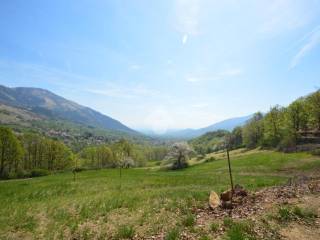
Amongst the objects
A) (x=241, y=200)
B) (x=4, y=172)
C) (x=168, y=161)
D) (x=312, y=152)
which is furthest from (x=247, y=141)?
(x=241, y=200)

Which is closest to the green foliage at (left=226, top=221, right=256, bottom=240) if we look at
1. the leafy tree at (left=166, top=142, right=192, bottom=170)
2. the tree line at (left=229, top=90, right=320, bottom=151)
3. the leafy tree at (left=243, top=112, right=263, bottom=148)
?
the tree line at (left=229, top=90, right=320, bottom=151)

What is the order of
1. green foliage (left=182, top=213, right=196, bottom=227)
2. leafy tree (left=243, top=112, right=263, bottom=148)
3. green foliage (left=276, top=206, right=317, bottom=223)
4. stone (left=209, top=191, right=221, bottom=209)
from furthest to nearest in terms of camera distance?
leafy tree (left=243, top=112, right=263, bottom=148) < stone (left=209, top=191, right=221, bottom=209) < green foliage (left=182, top=213, right=196, bottom=227) < green foliage (left=276, top=206, right=317, bottom=223)


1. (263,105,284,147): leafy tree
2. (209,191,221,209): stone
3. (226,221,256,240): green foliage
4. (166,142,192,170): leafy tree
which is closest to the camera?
(226,221,256,240): green foliage

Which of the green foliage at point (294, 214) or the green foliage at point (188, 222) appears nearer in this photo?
the green foliage at point (294, 214)

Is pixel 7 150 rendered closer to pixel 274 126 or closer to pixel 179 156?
pixel 179 156

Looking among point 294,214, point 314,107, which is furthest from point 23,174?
point 314,107

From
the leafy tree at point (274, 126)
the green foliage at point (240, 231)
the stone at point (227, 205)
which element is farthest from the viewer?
the leafy tree at point (274, 126)

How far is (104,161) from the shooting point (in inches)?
4646

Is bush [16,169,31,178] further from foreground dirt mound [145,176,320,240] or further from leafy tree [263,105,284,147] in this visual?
leafy tree [263,105,284,147]

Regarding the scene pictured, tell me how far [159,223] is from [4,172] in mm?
77757

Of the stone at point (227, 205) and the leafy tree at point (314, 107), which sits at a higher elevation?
the leafy tree at point (314, 107)

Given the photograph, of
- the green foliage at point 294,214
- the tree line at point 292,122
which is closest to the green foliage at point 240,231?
the green foliage at point 294,214

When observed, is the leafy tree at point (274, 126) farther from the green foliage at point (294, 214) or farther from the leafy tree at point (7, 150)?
the leafy tree at point (7, 150)

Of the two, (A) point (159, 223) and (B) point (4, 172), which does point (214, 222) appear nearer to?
(A) point (159, 223)
